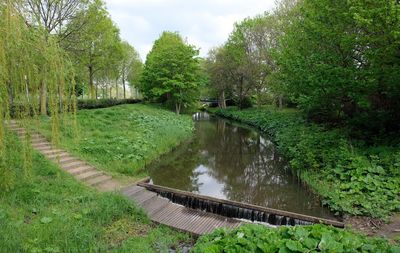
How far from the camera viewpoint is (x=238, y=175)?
13438 millimetres

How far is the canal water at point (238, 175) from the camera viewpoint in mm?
10279

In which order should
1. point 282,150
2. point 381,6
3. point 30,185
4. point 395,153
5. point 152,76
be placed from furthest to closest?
point 152,76
point 282,150
point 395,153
point 381,6
point 30,185

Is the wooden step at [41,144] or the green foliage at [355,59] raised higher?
the green foliage at [355,59]

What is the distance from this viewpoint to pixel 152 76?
31.1m

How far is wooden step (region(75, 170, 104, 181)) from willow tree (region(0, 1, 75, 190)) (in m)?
4.51

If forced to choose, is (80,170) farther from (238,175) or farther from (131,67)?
(131,67)

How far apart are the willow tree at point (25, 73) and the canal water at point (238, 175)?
718 cm

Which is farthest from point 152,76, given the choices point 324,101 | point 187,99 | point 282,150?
point 324,101

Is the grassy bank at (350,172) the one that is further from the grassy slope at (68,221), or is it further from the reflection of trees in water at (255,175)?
the grassy slope at (68,221)

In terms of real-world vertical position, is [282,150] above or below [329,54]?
below

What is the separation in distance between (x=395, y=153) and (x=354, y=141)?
2363mm

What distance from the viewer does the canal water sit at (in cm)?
1028

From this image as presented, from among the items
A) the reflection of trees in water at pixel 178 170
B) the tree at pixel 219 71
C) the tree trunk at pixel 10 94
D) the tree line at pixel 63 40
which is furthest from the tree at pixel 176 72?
the tree trunk at pixel 10 94

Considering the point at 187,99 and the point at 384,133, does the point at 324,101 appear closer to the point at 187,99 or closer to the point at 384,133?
the point at 384,133
